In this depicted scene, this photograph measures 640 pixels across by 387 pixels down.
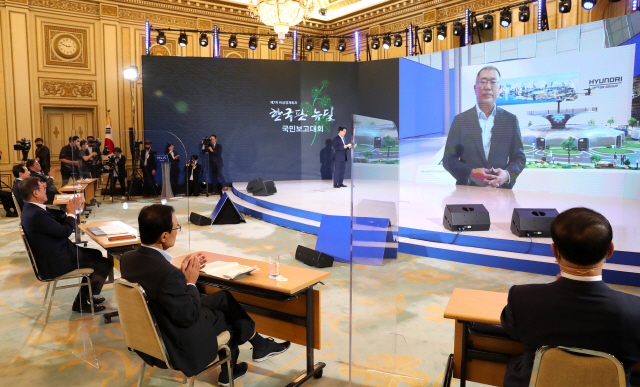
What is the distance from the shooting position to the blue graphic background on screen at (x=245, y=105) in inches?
421

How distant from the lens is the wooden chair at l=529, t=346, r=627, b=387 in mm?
1382

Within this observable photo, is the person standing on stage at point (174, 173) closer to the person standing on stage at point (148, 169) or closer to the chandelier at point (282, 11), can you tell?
the person standing on stage at point (148, 169)

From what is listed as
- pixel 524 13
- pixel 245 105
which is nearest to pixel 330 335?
pixel 524 13

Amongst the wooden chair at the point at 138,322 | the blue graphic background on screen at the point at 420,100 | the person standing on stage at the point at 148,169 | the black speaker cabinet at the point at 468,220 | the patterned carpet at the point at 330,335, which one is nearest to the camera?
the wooden chair at the point at 138,322

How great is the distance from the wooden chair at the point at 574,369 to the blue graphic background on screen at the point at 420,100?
29.6 ft

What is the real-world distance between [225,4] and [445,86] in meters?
6.58

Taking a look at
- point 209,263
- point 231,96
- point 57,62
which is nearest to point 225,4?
point 231,96

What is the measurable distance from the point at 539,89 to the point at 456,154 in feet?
6.86

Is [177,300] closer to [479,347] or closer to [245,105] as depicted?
[479,347]

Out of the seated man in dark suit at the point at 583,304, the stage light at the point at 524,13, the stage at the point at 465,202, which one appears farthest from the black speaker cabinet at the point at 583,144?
the seated man in dark suit at the point at 583,304

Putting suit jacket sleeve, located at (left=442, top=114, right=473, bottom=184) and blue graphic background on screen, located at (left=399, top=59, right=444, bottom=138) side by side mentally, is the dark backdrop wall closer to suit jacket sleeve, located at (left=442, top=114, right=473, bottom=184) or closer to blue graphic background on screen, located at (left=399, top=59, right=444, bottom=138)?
blue graphic background on screen, located at (left=399, top=59, right=444, bottom=138)

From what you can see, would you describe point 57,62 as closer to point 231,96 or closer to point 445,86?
point 231,96

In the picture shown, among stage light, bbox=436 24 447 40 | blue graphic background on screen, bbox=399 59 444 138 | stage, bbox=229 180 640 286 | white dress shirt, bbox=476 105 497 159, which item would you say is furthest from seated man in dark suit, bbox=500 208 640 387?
stage light, bbox=436 24 447 40

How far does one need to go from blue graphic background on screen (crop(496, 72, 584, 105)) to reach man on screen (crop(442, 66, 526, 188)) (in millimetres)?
202
